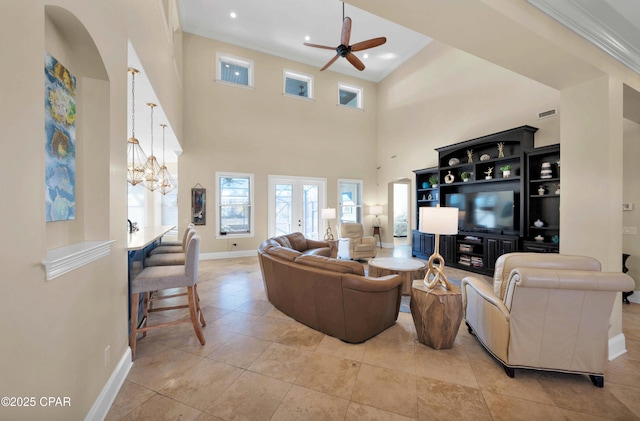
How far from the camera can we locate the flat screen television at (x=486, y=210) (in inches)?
184

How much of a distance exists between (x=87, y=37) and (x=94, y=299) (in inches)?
62.3

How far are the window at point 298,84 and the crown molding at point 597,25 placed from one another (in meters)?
6.52

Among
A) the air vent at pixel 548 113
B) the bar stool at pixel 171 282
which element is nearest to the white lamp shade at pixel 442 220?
the bar stool at pixel 171 282

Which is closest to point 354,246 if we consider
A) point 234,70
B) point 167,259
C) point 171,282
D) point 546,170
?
point 546,170

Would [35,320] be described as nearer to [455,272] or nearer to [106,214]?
[106,214]

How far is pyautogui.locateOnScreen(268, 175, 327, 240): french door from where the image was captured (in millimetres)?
7320

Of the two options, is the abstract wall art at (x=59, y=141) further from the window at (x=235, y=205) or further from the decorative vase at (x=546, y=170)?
the decorative vase at (x=546, y=170)

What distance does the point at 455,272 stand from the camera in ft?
16.8

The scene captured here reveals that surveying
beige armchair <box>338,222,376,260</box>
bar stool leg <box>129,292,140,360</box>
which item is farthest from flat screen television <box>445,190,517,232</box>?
bar stool leg <box>129,292,140,360</box>

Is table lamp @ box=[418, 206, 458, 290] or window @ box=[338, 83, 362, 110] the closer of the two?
table lamp @ box=[418, 206, 458, 290]

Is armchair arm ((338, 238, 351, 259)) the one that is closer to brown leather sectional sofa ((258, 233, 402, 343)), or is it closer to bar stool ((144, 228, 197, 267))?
brown leather sectional sofa ((258, 233, 402, 343))

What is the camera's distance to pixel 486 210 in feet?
16.6

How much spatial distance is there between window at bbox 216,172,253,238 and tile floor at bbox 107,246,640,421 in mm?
4295

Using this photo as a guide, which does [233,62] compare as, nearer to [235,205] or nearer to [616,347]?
[235,205]
